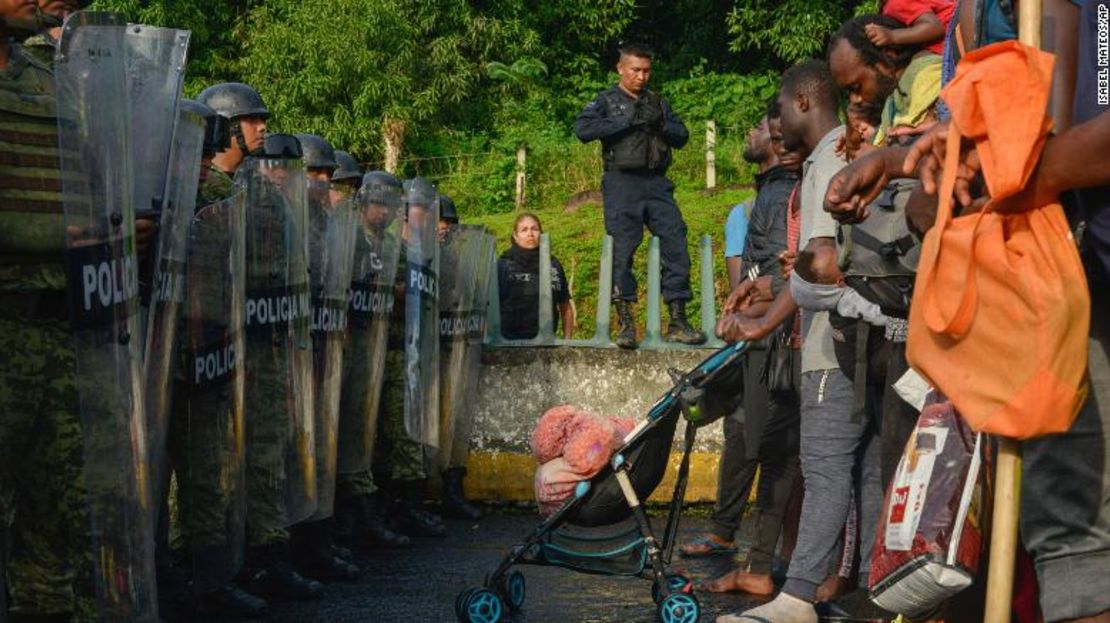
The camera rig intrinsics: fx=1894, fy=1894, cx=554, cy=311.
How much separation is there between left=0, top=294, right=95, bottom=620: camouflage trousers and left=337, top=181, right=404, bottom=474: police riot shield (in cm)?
387

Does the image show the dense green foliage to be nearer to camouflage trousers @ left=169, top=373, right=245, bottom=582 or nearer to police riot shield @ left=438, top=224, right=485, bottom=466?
police riot shield @ left=438, top=224, right=485, bottom=466

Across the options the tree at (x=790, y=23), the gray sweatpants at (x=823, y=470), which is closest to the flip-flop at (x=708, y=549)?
the gray sweatpants at (x=823, y=470)

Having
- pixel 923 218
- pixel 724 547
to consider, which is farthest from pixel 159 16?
pixel 923 218

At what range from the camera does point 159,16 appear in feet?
104

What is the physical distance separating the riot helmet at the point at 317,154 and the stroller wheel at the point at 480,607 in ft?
12.5

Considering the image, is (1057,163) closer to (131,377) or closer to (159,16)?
(131,377)

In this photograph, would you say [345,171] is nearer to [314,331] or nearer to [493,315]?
[493,315]

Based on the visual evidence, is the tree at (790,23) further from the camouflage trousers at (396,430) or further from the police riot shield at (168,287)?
the police riot shield at (168,287)

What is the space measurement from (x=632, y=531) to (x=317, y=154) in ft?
12.2

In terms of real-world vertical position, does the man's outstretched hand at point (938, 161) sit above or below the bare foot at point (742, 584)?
above

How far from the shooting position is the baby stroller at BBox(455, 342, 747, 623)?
23.7 ft

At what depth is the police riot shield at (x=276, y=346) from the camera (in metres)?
7.74

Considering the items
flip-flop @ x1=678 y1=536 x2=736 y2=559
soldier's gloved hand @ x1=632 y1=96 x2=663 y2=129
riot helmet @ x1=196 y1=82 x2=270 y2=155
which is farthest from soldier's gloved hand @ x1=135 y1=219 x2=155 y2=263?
soldier's gloved hand @ x1=632 y1=96 x2=663 y2=129

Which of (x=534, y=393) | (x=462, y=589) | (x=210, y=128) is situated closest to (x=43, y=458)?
(x=210, y=128)
